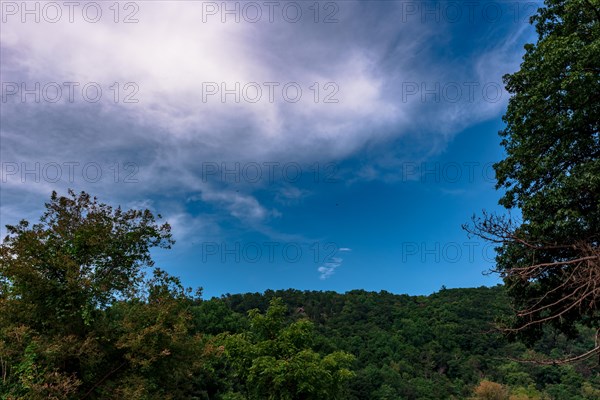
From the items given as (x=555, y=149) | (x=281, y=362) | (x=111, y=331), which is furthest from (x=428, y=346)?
(x=111, y=331)

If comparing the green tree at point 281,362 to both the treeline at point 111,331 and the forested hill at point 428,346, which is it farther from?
the forested hill at point 428,346

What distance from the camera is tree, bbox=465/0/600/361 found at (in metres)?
10.2

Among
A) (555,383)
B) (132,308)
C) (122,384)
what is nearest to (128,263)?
(132,308)

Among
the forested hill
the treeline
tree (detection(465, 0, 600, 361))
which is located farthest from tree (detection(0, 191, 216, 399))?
the forested hill

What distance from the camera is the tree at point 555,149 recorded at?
33.5 feet

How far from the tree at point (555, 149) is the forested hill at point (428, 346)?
2979cm

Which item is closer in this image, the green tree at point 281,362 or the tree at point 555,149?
the tree at point 555,149

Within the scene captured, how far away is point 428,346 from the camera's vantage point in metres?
79.1

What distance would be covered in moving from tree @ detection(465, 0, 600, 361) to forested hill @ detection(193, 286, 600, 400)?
2979 cm

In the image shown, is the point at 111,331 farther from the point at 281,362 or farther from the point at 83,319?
the point at 281,362

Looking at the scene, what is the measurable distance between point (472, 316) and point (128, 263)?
87.7 meters

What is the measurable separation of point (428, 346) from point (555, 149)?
76271 mm

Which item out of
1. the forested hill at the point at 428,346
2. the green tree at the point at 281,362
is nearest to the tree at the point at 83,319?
the green tree at the point at 281,362

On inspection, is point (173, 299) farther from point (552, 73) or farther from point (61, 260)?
point (552, 73)
